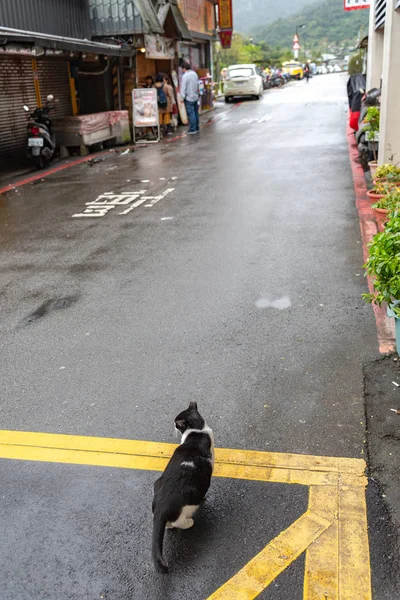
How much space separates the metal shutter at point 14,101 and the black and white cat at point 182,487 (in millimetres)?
14127

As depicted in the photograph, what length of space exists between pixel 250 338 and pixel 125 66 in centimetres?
1711

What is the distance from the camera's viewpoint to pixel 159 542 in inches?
107

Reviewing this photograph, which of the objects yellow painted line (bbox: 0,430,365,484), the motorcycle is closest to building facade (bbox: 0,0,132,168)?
yellow painted line (bbox: 0,430,365,484)

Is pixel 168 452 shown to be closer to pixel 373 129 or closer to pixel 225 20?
pixel 373 129

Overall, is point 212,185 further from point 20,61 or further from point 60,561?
point 60,561

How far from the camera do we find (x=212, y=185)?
11.8 metres

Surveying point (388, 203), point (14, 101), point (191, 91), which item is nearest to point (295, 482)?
point (388, 203)

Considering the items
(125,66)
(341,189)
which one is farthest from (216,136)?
(341,189)

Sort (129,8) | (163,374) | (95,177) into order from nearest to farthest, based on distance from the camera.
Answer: (163,374) < (95,177) < (129,8)

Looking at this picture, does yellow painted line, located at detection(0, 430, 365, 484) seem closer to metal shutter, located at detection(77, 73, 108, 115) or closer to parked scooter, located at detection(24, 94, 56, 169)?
parked scooter, located at detection(24, 94, 56, 169)

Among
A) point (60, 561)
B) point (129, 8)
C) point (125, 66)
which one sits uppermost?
point (129, 8)

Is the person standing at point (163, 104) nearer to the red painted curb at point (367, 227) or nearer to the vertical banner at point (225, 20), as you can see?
the red painted curb at point (367, 227)

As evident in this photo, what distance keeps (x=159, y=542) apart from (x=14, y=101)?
15.4m

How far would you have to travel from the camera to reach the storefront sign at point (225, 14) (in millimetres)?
32375
